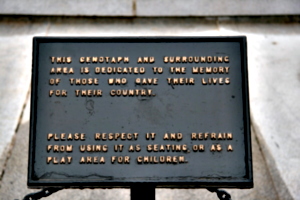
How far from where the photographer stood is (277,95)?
16.7 ft

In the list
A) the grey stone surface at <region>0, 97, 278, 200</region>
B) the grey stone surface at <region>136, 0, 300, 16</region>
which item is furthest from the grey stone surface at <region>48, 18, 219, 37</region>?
the grey stone surface at <region>0, 97, 278, 200</region>

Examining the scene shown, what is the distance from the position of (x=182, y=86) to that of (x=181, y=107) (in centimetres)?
17

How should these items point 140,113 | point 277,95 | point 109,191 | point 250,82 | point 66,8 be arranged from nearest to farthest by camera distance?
point 140,113, point 109,191, point 277,95, point 250,82, point 66,8

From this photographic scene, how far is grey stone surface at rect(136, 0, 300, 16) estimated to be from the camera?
5.62 m

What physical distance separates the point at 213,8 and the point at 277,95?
4.49 feet

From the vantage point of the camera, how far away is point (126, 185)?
3.18 metres

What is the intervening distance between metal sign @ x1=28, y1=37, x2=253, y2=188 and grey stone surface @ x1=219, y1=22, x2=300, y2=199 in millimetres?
1375

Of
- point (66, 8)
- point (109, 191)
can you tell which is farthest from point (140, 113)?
point (66, 8)

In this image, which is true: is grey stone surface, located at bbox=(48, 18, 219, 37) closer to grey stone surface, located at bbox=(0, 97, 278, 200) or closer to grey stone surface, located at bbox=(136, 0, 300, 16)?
grey stone surface, located at bbox=(136, 0, 300, 16)

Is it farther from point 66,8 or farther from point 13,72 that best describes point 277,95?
point 13,72

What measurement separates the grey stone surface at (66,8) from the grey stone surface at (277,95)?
132 centimetres

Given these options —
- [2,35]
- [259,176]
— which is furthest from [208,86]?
[2,35]

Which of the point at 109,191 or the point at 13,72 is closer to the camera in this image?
the point at 109,191

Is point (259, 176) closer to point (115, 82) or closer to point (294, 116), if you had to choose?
point (294, 116)
